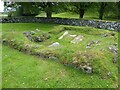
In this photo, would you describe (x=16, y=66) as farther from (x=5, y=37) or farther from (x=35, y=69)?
(x=5, y=37)

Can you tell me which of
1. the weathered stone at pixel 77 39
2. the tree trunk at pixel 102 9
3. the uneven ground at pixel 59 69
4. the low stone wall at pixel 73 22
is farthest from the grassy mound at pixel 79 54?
the tree trunk at pixel 102 9

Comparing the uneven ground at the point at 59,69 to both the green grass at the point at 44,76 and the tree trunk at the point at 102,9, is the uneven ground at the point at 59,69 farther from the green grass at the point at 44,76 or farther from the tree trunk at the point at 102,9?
the tree trunk at the point at 102,9

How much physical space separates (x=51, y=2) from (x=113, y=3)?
511 inches

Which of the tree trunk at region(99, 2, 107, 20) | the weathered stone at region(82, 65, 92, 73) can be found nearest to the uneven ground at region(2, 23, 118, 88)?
the weathered stone at region(82, 65, 92, 73)

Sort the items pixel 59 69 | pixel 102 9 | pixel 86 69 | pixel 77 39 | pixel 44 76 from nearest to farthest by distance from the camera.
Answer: pixel 44 76
pixel 86 69
pixel 59 69
pixel 77 39
pixel 102 9

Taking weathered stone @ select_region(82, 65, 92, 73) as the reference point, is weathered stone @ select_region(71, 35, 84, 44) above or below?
below

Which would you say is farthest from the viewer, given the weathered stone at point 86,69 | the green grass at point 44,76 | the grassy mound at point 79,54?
the grassy mound at point 79,54

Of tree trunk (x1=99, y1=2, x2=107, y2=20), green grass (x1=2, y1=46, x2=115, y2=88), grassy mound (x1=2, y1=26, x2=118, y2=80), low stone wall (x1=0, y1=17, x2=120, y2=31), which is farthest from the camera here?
tree trunk (x1=99, y1=2, x2=107, y2=20)

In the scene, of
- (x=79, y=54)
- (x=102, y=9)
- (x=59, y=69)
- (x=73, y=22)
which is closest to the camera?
(x=59, y=69)

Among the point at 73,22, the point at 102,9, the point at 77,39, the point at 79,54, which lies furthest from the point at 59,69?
the point at 102,9

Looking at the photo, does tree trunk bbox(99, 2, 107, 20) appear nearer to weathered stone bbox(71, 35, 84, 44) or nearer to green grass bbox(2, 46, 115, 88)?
weathered stone bbox(71, 35, 84, 44)

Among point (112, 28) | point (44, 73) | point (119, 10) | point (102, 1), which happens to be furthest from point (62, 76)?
point (119, 10)

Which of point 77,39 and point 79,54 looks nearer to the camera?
point 79,54

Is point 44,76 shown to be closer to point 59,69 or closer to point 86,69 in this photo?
point 59,69
